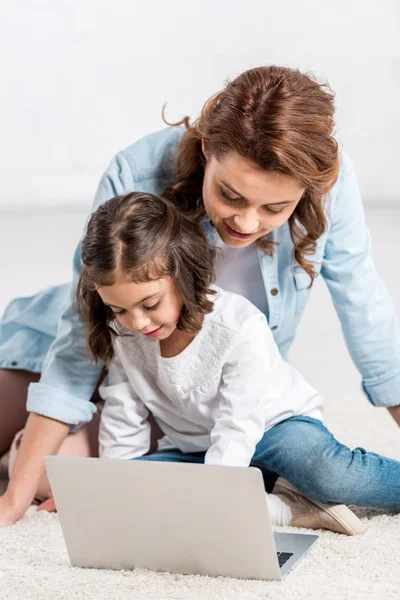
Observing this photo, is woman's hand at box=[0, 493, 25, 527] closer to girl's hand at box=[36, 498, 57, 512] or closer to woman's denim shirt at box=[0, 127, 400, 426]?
girl's hand at box=[36, 498, 57, 512]

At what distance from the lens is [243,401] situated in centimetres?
149

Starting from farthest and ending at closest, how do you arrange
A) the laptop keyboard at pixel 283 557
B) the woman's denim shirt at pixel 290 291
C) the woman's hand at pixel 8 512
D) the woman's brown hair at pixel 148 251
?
the woman's denim shirt at pixel 290 291 → the woman's hand at pixel 8 512 → the woman's brown hair at pixel 148 251 → the laptop keyboard at pixel 283 557

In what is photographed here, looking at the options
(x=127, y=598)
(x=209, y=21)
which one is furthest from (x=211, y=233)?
(x=209, y=21)

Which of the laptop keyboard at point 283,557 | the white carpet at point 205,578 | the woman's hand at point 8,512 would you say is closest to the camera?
the white carpet at point 205,578

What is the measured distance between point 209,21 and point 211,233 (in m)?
2.62

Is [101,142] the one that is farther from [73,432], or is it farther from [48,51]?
[73,432]

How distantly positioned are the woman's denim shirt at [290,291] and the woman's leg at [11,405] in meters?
0.24

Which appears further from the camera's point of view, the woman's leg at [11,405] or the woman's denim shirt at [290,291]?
the woman's leg at [11,405]

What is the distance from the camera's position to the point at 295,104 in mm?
1411

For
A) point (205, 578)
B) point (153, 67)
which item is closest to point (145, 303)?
point (205, 578)

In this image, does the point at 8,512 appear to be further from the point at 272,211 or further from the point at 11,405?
the point at 272,211

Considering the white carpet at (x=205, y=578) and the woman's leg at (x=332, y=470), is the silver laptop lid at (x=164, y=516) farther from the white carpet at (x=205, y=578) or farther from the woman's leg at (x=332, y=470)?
the woman's leg at (x=332, y=470)

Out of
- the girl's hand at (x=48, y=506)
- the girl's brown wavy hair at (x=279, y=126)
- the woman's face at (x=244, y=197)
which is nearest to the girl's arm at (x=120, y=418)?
the girl's hand at (x=48, y=506)

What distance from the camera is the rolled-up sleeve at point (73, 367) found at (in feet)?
5.47
